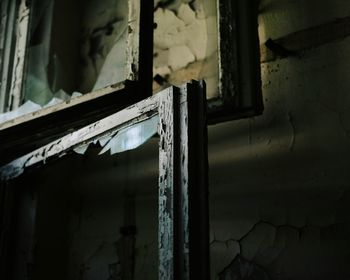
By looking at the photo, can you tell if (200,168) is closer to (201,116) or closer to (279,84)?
(201,116)

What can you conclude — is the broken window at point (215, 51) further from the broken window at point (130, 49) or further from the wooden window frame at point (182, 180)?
the wooden window frame at point (182, 180)

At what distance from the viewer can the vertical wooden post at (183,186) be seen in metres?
0.92

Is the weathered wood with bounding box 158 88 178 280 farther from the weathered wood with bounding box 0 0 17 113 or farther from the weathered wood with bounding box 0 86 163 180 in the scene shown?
the weathered wood with bounding box 0 0 17 113

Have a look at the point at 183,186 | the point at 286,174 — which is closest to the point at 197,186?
the point at 183,186

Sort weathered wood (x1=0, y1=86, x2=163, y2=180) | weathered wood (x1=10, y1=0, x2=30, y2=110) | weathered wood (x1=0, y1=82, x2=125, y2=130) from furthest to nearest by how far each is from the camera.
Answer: weathered wood (x1=10, y1=0, x2=30, y2=110)
weathered wood (x1=0, y1=82, x2=125, y2=130)
weathered wood (x1=0, y1=86, x2=163, y2=180)

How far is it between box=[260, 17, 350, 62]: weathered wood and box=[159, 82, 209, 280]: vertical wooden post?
0.46 m

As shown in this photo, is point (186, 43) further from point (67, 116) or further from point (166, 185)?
point (166, 185)

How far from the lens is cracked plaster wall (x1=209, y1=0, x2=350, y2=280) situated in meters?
1.21

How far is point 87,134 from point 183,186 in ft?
1.39

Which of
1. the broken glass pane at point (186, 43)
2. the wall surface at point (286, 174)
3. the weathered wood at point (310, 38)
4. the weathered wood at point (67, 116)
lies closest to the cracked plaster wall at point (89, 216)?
the wall surface at point (286, 174)

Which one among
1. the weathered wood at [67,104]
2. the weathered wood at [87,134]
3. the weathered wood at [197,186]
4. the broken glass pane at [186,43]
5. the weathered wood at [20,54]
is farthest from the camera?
the weathered wood at [20,54]

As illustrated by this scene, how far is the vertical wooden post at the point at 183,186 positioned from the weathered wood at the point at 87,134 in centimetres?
7

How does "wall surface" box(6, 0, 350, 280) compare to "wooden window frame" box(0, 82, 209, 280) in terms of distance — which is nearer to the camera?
"wooden window frame" box(0, 82, 209, 280)

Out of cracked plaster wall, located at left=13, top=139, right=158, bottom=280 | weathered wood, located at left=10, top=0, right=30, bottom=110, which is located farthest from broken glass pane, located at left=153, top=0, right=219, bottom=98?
weathered wood, located at left=10, top=0, right=30, bottom=110
